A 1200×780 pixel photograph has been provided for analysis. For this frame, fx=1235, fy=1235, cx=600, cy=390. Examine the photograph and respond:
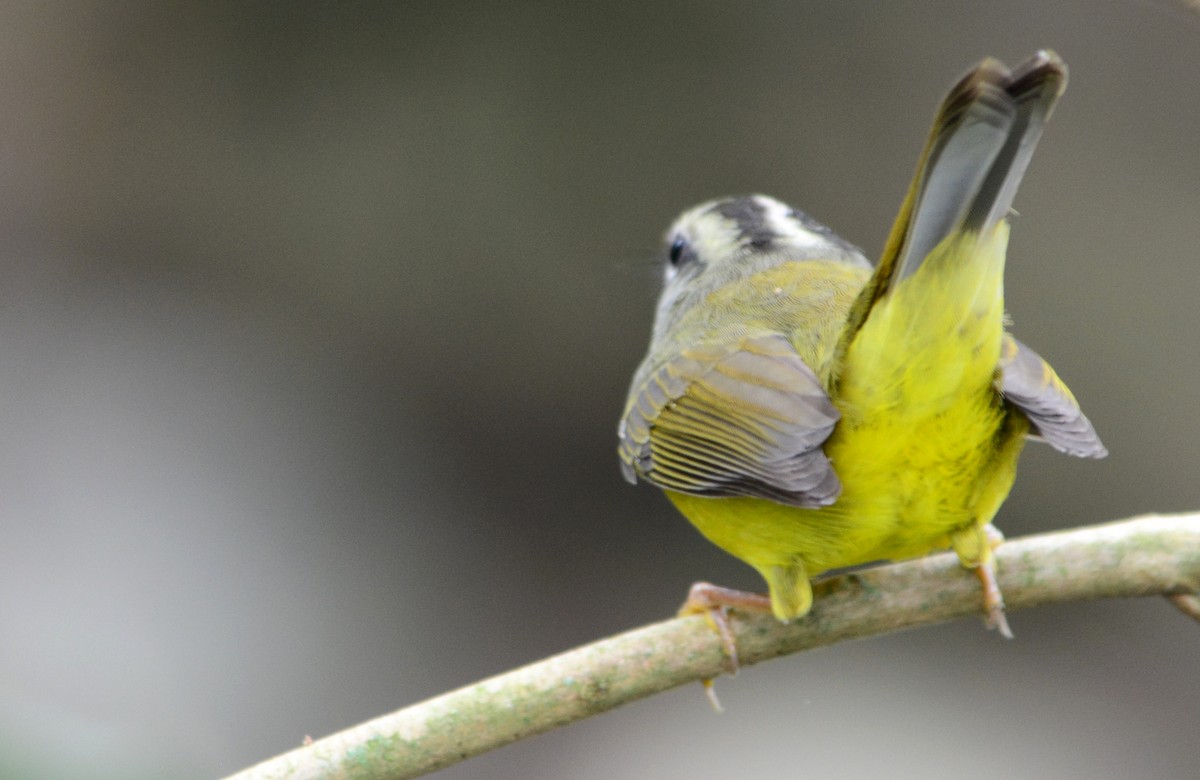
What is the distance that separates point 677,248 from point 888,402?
77.1 inches

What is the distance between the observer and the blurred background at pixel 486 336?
19.4ft

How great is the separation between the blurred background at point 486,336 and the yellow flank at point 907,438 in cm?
264

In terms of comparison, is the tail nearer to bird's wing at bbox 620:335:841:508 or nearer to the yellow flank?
the yellow flank

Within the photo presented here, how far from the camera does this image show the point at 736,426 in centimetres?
332

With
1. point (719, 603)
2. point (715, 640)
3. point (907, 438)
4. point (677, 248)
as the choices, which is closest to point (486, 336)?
point (677, 248)

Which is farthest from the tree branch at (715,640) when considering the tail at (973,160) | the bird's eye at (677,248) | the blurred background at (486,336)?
the blurred background at (486,336)

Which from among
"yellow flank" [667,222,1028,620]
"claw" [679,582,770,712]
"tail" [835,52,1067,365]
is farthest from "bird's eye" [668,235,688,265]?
"tail" [835,52,1067,365]

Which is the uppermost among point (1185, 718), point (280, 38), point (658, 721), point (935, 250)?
point (280, 38)

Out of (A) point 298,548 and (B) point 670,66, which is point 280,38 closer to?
(B) point 670,66

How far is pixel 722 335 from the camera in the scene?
12.5 feet

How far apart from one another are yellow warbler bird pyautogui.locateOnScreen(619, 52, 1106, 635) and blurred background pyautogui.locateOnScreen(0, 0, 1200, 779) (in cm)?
228

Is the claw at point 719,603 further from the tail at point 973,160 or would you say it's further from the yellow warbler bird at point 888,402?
the tail at point 973,160

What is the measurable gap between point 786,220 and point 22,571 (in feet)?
12.5

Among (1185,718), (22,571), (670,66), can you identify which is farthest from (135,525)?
(1185,718)
